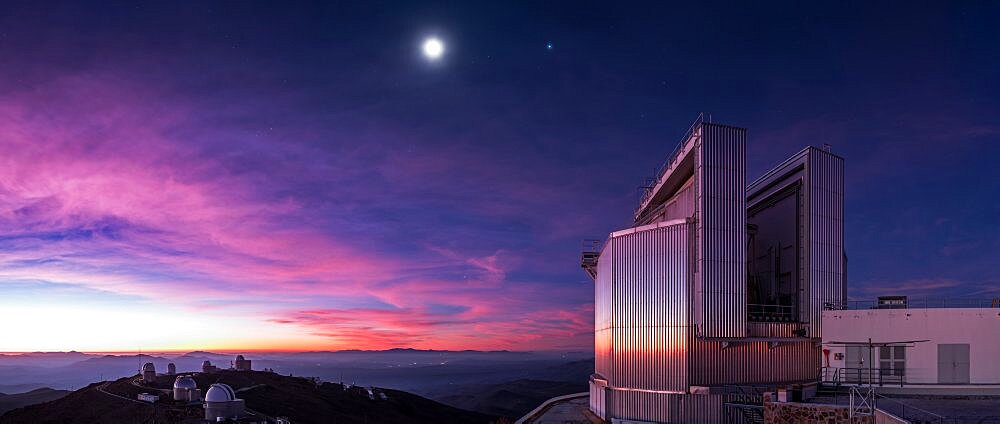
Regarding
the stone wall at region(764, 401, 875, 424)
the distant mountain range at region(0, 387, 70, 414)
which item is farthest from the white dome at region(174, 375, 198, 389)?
the distant mountain range at region(0, 387, 70, 414)

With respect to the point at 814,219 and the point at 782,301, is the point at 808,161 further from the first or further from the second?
the point at 782,301

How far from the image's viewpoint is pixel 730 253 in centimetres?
2427

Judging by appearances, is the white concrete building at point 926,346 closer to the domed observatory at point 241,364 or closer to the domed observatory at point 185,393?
the domed observatory at point 185,393

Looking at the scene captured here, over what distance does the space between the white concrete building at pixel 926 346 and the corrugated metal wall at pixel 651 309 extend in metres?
5.39

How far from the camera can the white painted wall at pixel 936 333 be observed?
21.8 metres

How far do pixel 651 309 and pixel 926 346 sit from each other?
826 centimetres

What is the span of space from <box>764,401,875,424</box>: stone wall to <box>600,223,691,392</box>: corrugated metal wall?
359 centimetres

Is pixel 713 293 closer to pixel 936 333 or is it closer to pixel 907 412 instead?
pixel 936 333

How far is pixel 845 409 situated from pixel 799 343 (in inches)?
310

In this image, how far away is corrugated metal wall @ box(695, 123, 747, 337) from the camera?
78.8ft

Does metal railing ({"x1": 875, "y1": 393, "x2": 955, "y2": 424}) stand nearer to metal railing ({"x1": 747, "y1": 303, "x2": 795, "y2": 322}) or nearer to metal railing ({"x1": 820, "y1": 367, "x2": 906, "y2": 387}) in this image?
metal railing ({"x1": 820, "y1": 367, "x2": 906, "y2": 387})

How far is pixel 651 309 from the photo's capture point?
2522 cm

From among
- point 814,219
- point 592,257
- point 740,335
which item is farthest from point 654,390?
point 592,257

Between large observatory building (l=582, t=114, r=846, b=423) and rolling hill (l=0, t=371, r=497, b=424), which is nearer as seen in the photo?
large observatory building (l=582, t=114, r=846, b=423)
